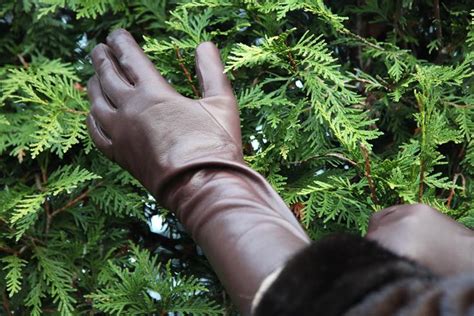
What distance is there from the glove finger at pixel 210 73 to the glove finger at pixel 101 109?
156mm

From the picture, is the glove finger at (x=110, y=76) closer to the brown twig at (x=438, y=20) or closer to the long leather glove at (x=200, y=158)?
the long leather glove at (x=200, y=158)

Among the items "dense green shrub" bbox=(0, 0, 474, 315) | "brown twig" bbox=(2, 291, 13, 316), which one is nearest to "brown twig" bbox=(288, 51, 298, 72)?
"dense green shrub" bbox=(0, 0, 474, 315)

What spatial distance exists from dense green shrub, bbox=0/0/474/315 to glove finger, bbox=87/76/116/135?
0.21 meters

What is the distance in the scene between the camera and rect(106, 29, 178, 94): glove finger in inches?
50.8

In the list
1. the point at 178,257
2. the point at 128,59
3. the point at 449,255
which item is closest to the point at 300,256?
the point at 449,255

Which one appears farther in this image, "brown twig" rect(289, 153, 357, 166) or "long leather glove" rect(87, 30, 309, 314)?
"brown twig" rect(289, 153, 357, 166)

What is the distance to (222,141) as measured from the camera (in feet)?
3.94

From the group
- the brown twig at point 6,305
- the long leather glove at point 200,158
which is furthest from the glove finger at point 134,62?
the brown twig at point 6,305

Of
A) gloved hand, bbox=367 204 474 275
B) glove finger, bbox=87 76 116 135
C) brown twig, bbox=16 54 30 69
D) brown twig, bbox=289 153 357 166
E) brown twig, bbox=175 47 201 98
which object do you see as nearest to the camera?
gloved hand, bbox=367 204 474 275

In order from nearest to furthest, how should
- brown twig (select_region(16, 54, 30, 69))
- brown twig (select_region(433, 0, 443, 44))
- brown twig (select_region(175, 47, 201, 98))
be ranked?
brown twig (select_region(175, 47, 201, 98))
brown twig (select_region(433, 0, 443, 44))
brown twig (select_region(16, 54, 30, 69))

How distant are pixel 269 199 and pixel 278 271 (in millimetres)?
222

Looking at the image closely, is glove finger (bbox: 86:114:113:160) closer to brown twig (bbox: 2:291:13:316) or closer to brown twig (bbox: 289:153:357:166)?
brown twig (bbox: 289:153:357:166)

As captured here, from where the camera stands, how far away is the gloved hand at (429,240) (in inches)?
39.3

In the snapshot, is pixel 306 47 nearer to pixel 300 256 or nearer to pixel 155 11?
pixel 155 11
